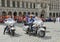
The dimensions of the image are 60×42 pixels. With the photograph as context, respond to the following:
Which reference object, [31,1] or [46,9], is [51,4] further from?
[31,1]

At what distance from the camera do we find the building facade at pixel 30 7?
5053 cm

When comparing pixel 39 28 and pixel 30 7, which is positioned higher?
pixel 39 28

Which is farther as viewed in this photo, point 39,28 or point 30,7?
point 30,7

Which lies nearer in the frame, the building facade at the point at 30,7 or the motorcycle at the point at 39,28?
the motorcycle at the point at 39,28

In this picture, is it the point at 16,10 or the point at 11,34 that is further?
the point at 16,10

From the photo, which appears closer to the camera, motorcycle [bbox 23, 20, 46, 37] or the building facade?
motorcycle [bbox 23, 20, 46, 37]

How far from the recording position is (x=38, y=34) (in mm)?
14898

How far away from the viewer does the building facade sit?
50525mm

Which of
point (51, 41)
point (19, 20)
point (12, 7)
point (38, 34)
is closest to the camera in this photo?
point (51, 41)

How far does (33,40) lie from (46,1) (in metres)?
48.5

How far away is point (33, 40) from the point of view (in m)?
13.0

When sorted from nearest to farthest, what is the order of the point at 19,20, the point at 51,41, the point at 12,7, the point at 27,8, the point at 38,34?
the point at 51,41, the point at 38,34, the point at 19,20, the point at 12,7, the point at 27,8

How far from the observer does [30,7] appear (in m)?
56.2

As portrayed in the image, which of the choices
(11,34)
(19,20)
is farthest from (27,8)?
(11,34)
